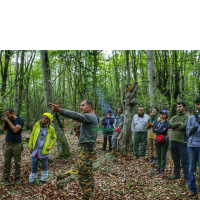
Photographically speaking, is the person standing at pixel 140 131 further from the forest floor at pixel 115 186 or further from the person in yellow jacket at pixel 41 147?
the person in yellow jacket at pixel 41 147

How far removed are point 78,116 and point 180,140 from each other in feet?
10.4

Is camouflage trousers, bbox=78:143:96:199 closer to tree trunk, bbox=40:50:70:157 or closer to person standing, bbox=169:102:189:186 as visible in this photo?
person standing, bbox=169:102:189:186

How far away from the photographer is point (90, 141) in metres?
3.95

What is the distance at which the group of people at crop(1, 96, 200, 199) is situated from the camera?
3.91 meters

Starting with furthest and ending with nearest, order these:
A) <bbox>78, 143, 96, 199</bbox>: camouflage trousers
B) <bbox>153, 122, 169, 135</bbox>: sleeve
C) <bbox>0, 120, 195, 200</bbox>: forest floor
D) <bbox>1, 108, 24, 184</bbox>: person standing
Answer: <bbox>153, 122, 169, 135</bbox>: sleeve
<bbox>1, 108, 24, 184</bbox>: person standing
<bbox>0, 120, 195, 200</bbox>: forest floor
<bbox>78, 143, 96, 199</bbox>: camouflage trousers

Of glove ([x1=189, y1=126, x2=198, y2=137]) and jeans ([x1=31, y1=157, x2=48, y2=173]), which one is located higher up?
Result: glove ([x1=189, y1=126, x2=198, y2=137])

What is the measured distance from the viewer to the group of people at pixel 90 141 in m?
3.91

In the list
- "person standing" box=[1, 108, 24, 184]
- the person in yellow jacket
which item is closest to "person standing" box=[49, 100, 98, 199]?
the person in yellow jacket
